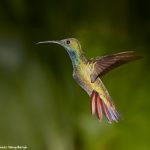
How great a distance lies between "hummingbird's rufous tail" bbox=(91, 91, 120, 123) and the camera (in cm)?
165

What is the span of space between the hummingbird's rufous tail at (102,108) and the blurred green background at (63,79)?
0.07ft

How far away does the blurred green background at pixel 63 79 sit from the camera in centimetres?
163

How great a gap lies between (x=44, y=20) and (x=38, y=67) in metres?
0.21

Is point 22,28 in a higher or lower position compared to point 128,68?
higher

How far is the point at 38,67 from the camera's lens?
167 centimetres

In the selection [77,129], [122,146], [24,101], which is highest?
[24,101]

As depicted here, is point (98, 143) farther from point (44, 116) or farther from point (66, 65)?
point (66, 65)

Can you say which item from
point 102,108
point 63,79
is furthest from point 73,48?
point 102,108

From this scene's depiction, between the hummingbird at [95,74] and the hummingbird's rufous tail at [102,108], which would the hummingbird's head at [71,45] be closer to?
the hummingbird at [95,74]

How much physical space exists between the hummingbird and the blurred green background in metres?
0.02

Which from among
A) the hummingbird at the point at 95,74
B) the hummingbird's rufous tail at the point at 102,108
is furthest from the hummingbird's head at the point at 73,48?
the hummingbird's rufous tail at the point at 102,108

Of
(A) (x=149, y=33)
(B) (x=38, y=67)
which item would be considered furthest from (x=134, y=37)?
(B) (x=38, y=67)

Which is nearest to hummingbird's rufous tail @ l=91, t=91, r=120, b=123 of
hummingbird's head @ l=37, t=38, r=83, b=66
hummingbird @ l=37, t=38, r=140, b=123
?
hummingbird @ l=37, t=38, r=140, b=123

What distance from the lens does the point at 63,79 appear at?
1.67 metres
